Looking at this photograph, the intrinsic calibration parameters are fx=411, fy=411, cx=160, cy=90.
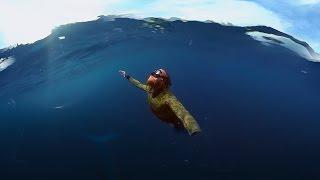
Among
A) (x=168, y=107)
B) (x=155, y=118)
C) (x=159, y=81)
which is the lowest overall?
(x=155, y=118)

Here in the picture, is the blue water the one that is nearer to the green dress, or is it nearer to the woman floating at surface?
the woman floating at surface

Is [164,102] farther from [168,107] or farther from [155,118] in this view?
[155,118]

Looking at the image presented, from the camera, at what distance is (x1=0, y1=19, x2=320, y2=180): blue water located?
22.4m

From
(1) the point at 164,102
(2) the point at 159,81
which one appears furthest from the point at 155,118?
(1) the point at 164,102

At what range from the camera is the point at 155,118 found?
35.2 meters

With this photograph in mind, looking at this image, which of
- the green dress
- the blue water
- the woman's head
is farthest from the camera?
the blue water

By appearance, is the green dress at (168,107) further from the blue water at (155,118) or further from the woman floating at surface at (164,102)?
the blue water at (155,118)

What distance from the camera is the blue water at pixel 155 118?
881 inches

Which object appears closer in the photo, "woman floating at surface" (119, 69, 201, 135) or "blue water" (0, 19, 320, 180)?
"woman floating at surface" (119, 69, 201, 135)

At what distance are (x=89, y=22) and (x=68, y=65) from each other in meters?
4.77

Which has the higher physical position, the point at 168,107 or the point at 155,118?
the point at 168,107

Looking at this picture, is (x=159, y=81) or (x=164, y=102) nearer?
(x=164, y=102)

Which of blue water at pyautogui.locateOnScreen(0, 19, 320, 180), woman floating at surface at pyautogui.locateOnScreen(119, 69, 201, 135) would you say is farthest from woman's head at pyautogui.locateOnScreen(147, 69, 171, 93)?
blue water at pyautogui.locateOnScreen(0, 19, 320, 180)

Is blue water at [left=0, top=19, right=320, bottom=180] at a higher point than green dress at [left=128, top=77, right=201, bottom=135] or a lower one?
lower
